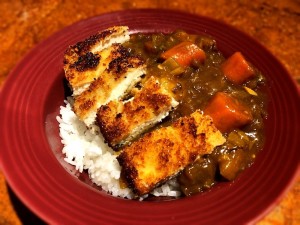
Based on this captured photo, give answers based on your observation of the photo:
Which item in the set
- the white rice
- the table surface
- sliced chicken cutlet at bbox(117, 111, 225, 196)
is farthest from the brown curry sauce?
the table surface

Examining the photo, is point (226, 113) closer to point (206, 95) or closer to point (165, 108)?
point (206, 95)

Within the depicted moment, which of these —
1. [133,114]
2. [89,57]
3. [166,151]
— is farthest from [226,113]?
[89,57]

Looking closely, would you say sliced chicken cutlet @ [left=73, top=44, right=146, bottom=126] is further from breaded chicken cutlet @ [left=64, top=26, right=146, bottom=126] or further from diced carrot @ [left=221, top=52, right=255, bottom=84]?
diced carrot @ [left=221, top=52, right=255, bottom=84]

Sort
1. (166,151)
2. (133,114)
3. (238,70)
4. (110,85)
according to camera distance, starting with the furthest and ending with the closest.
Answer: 1. (238,70)
2. (110,85)
3. (133,114)
4. (166,151)

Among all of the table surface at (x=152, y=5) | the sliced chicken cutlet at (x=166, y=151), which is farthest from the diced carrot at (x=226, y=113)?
the table surface at (x=152, y=5)

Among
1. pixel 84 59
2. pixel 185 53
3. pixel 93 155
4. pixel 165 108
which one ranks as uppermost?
pixel 84 59

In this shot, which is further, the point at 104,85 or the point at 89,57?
the point at 89,57

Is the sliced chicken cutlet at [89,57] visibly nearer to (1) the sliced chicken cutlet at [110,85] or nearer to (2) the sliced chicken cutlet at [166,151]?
(1) the sliced chicken cutlet at [110,85]

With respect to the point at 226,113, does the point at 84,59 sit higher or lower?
higher
